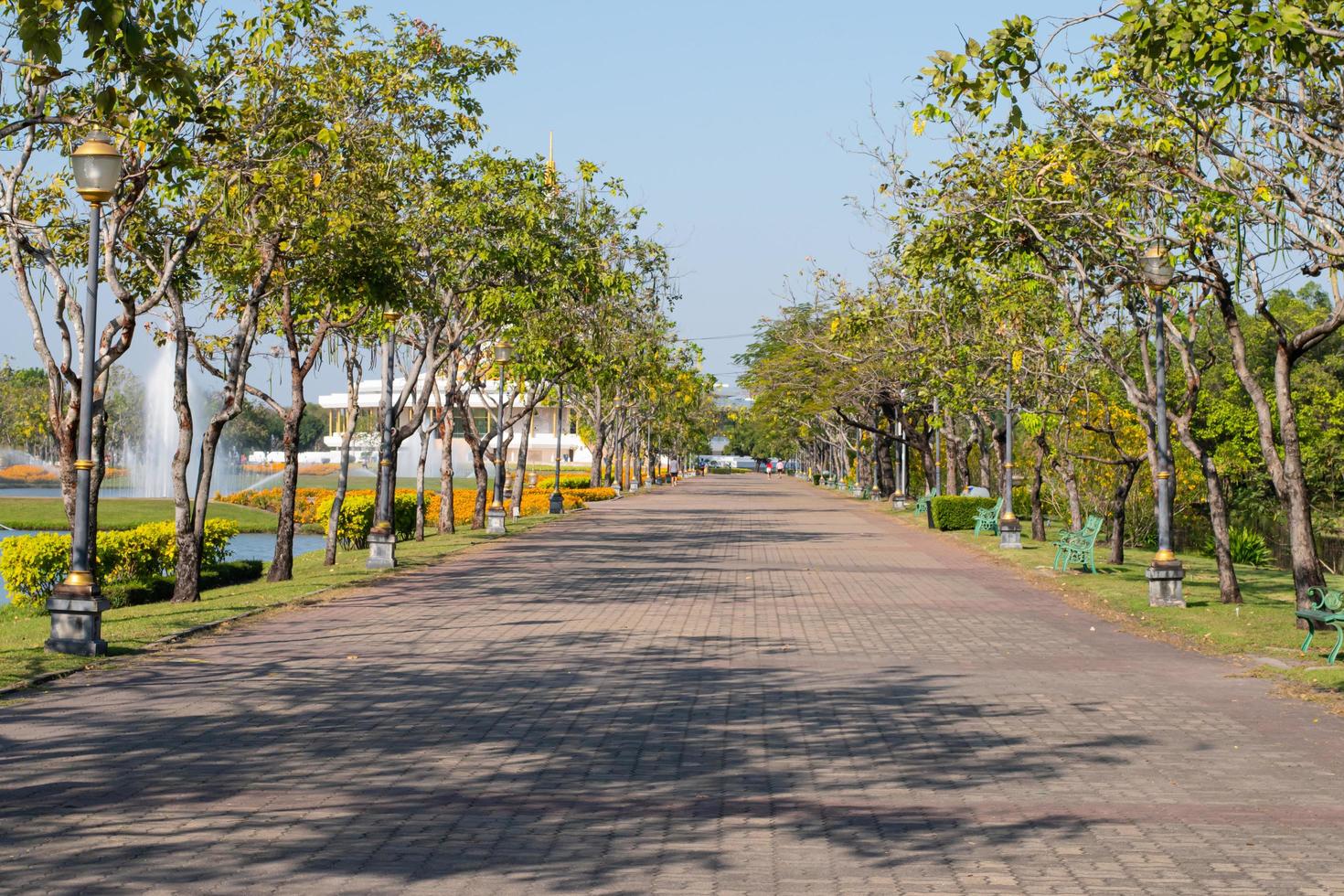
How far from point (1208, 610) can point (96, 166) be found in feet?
43.3

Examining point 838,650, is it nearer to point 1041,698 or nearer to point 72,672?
point 1041,698

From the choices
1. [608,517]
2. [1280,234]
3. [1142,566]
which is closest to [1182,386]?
[1142,566]

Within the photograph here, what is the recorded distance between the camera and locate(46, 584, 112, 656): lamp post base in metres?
13.0

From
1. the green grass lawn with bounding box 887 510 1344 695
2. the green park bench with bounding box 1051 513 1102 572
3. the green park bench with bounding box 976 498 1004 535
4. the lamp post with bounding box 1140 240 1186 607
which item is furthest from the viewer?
the green park bench with bounding box 976 498 1004 535

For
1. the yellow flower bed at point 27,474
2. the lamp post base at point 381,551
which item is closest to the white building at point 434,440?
the yellow flower bed at point 27,474

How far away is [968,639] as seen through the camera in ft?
51.3

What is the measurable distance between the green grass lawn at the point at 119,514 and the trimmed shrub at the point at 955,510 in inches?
802

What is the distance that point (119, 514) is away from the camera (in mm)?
49375

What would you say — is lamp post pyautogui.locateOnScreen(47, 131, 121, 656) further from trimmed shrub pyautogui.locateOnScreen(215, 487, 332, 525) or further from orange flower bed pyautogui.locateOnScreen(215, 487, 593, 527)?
trimmed shrub pyautogui.locateOnScreen(215, 487, 332, 525)

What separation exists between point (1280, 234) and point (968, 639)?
5060 mm

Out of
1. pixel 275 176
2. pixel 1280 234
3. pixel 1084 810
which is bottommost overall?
pixel 1084 810

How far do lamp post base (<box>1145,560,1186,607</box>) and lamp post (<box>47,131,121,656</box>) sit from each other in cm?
1208

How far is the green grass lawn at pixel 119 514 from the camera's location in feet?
154

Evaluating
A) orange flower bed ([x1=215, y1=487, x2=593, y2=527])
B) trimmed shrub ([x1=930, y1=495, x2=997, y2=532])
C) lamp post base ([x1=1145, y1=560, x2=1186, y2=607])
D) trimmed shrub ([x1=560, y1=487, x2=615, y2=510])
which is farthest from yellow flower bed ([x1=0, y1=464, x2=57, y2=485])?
lamp post base ([x1=1145, y1=560, x2=1186, y2=607])
